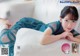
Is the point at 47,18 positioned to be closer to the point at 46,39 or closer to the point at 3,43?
the point at 46,39

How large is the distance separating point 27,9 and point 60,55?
0.24m

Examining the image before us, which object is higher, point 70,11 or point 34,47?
point 70,11

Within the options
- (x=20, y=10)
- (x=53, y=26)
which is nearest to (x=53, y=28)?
(x=53, y=26)

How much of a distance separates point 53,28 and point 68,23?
0.06 m

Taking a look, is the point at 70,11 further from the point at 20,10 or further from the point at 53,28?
the point at 20,10

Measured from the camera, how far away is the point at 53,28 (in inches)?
26.8

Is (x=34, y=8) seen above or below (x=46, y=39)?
above

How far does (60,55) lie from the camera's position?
0.66 meters

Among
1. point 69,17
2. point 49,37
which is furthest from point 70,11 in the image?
point 49,37

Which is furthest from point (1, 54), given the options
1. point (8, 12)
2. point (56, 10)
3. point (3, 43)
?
point (56, 10)

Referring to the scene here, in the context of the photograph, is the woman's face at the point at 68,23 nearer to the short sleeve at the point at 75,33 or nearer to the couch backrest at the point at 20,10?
the short sleeve at the point at 75,33

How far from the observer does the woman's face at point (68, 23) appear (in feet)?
2.17

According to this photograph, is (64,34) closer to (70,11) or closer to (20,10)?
Answer: (70,11)

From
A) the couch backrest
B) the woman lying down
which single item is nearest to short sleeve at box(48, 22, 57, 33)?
the woman lying down
